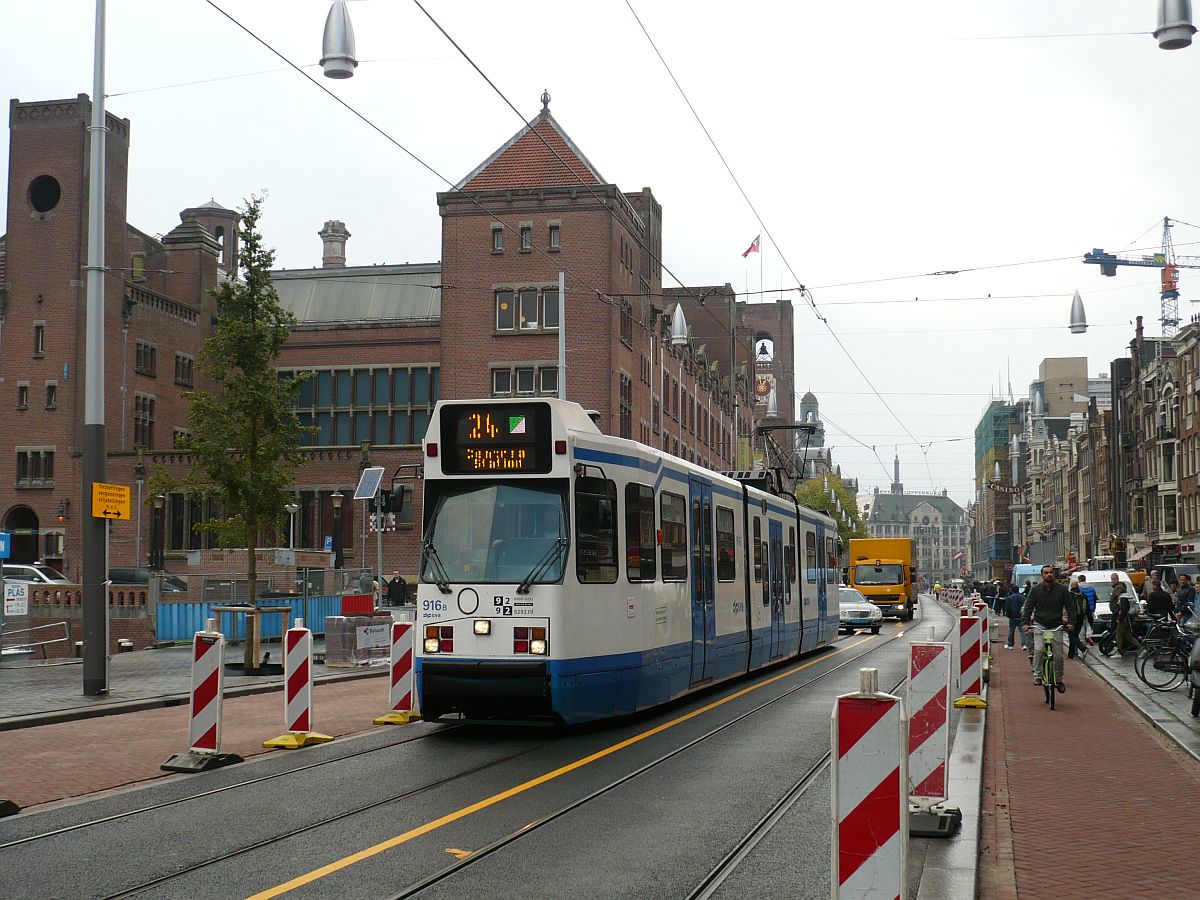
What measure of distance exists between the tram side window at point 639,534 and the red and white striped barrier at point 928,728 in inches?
206

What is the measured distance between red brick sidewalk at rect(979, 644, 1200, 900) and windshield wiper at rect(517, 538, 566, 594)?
4.25 metres

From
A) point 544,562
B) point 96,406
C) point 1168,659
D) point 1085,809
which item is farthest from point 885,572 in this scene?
point 1085,809

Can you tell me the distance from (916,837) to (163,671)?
16.9m

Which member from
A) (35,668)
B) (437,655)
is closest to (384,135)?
(437,655)

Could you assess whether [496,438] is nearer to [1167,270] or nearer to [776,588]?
[776,588]

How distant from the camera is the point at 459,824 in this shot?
862cm

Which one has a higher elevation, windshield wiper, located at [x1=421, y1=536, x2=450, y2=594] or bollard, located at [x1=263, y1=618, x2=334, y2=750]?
windshield wiper, located at [x1=421, y1=536, x2=450, y2=594]

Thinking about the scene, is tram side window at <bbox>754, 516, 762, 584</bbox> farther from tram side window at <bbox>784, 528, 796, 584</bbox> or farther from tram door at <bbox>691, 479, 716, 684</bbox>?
tram door at <bbox>691, 479, 716, 684</bbox>

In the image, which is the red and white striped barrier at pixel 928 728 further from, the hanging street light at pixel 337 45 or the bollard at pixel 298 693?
the hanging street light at pixel 337 45

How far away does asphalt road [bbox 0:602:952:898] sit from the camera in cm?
712

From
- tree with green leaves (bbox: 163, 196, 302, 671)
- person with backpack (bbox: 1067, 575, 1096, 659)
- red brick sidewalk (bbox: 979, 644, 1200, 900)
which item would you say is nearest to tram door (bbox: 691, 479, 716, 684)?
red brick sidewalk (bbox: 979, 644, 1200, 900)

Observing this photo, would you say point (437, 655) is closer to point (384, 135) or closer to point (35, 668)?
point (384, 135)

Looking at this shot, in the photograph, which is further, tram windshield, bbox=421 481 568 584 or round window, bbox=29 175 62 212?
round window, bbox=29 175 62 212

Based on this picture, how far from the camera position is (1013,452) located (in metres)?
141
